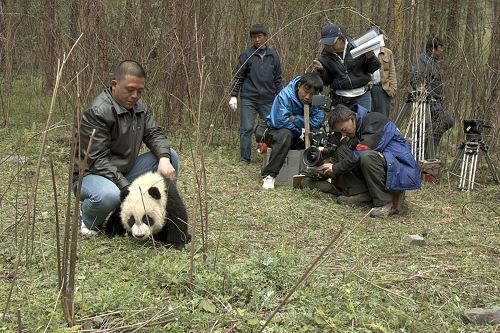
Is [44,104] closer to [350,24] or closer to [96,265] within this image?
[350,24]

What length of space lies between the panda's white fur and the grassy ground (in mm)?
145

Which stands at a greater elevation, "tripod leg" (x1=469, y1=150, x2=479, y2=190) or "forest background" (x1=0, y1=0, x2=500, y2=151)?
"forest background" (x1=0, y1=0, x2=500, y2=151)

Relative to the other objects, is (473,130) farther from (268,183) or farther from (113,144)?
(113,144)

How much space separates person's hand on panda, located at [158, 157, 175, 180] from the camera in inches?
164

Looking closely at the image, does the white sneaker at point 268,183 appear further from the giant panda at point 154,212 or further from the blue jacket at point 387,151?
the giant panda at point 154,212

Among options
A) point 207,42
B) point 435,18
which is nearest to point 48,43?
point 207,42

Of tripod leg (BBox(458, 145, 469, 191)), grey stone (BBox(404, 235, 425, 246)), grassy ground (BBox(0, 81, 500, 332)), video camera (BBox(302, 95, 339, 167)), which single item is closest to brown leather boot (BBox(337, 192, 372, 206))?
video camera (BBox(302, 95, 339, 167))

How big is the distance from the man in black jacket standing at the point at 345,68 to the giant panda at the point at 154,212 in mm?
3334

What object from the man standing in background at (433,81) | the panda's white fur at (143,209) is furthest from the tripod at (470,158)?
the panda's white fur at (143,209)

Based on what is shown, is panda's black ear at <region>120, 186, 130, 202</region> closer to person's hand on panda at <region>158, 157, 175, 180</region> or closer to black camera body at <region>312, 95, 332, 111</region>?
person's hand on panda at <region>158, 157, 175, 180</region>

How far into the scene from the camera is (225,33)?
31.1 ft

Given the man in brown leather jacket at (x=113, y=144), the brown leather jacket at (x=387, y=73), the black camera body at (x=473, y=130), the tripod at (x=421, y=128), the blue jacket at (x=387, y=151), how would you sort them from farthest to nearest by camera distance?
1. the brown leather jacket at (x=387, y=73)
2. the tripod at (x=421, y=128)
3. the black camera body at (x=473, y=130)
4. the blue jacket at (x=387, y=151)
5. the man in brown leather jacket at (x=113, y=144)

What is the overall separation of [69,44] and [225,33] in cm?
239

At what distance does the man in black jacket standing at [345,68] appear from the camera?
6.78m
